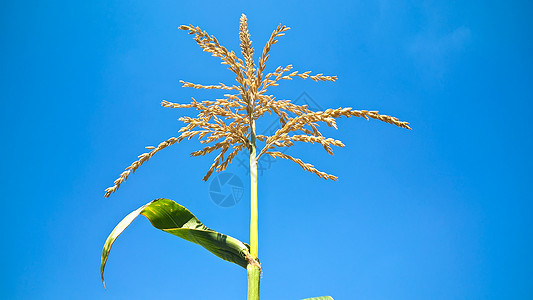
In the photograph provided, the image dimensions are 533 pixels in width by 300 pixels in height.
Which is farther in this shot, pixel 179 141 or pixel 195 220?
pixel 179 141

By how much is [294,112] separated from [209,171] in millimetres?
896

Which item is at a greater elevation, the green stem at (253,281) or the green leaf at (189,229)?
the green leaf at (189,229)

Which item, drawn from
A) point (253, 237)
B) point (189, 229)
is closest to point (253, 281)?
point (253, 237)

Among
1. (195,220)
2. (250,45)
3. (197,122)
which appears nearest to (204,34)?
(250,45)

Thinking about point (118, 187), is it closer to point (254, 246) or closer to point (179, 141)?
point (179, 141)

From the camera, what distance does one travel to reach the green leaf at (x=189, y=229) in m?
2.53

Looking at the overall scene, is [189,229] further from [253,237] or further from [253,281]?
[253,281]

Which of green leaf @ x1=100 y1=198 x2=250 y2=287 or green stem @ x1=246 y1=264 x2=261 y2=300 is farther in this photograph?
green leaf @ x1=100 y1=198 x2=250 y2=287

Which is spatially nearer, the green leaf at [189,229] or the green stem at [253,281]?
the green stem at [253,281]

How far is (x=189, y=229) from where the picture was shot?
8.14 ft

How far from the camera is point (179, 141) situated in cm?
288

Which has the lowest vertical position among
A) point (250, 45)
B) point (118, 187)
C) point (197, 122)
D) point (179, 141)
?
point (118, 187)

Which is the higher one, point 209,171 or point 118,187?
point 209,171

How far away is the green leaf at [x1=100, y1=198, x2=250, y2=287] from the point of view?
8.29 ft
